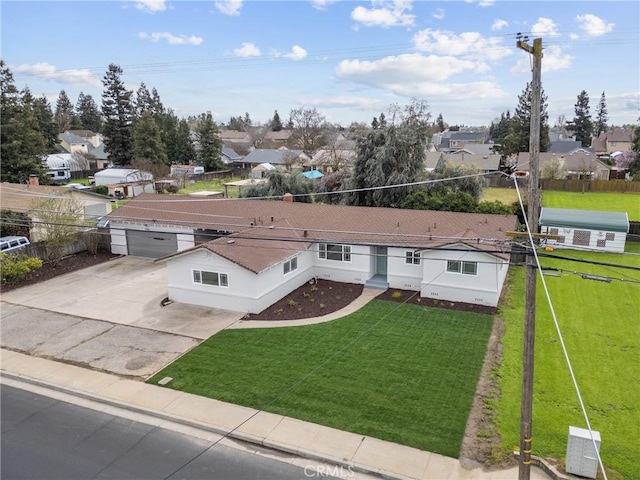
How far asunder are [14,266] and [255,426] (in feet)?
60.6

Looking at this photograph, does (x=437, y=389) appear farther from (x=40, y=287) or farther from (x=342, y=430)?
(x=40, y=287)

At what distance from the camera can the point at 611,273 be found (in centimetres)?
2581

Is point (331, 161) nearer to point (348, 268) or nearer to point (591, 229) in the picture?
point (591, 229)

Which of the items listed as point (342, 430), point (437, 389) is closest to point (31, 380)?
point (342, 430)

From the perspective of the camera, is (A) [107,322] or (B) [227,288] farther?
(B) [227,288]

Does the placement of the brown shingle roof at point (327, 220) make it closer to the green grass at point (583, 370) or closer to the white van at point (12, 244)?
the green grass at point (583, 370)

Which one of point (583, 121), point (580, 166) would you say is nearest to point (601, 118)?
point (583, 121)

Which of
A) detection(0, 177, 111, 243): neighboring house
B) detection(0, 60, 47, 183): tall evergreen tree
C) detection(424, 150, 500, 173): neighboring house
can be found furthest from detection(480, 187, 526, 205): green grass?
detection(0, 60, 47, 183): tall evergreen tree

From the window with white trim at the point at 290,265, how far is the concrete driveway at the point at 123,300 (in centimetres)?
321

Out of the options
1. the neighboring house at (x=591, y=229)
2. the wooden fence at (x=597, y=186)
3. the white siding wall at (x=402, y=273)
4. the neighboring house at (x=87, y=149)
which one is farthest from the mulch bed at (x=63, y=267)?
the neighboring house at (x=87, y=149)

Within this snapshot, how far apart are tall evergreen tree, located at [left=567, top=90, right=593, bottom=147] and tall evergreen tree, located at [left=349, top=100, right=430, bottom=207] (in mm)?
81172

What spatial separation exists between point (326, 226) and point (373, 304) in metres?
6.03

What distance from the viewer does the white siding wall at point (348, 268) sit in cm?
2302

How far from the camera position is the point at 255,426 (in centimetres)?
1201
